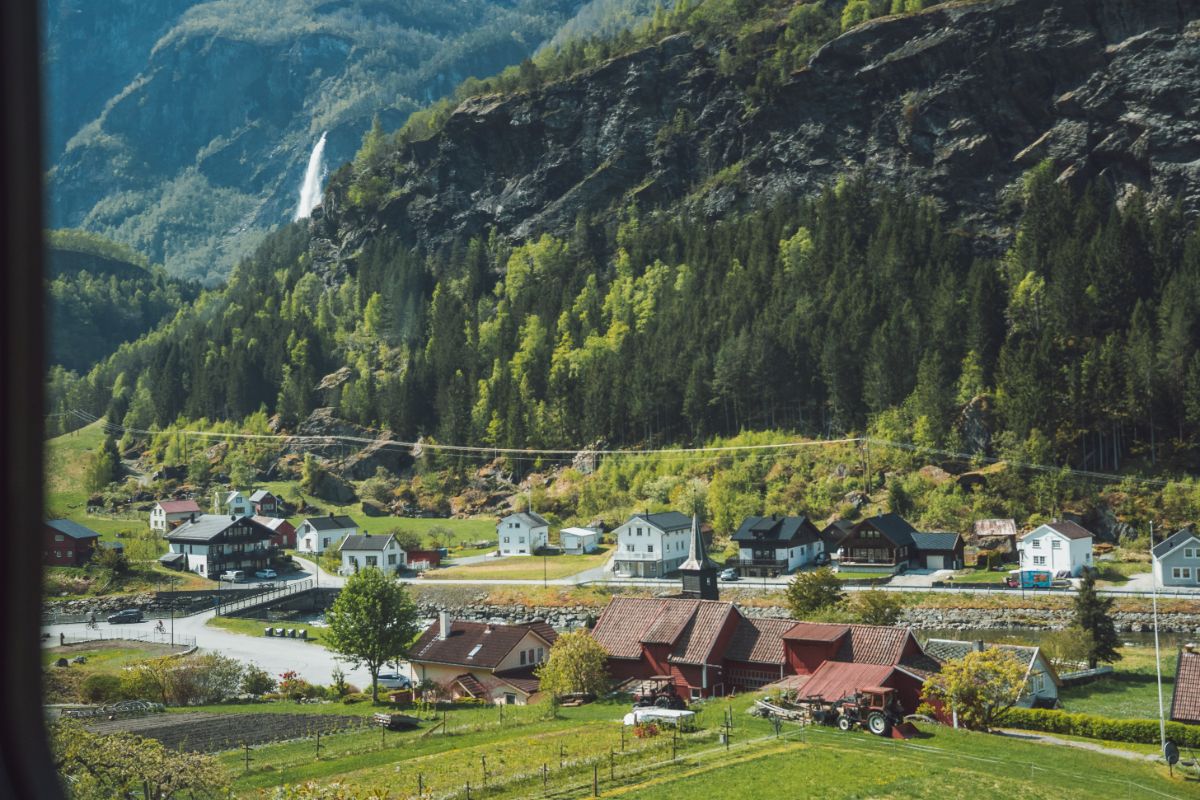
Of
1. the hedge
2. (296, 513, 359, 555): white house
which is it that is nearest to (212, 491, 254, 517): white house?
(296, 513, 359, 555): white house

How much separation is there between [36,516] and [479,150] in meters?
105

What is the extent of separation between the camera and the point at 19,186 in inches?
139

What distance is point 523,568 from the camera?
171 ft

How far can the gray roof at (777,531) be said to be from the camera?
4869 cm

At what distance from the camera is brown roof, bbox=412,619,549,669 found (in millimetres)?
28938

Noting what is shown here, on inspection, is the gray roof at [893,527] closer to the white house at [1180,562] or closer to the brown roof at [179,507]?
the white house at [1180,562]

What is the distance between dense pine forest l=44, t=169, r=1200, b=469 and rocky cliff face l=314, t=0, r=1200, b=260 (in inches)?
150

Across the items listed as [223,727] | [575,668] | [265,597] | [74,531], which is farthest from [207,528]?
[575,668]

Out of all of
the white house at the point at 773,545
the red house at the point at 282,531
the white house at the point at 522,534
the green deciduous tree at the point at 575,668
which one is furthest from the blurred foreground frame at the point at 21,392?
the red house at the point at 282,531

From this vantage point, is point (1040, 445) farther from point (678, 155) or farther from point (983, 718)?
point (678, 155)

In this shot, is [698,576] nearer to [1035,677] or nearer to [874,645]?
[874,645]

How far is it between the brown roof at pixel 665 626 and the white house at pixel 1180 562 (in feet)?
68.7

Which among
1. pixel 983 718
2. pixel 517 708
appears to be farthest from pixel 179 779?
pixel 983 718

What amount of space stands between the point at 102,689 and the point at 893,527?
107 feet
